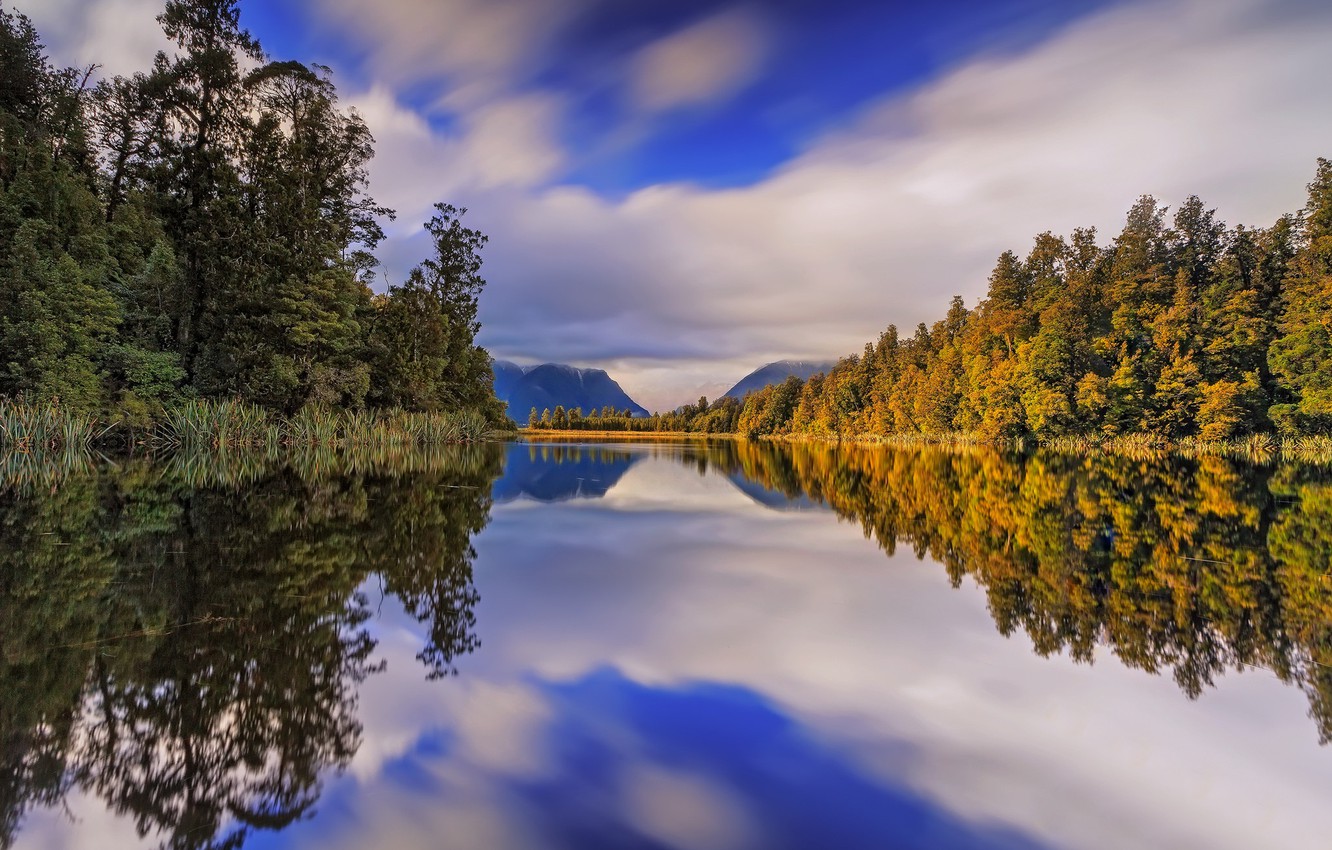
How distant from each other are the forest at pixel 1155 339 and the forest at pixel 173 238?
38.1 metres

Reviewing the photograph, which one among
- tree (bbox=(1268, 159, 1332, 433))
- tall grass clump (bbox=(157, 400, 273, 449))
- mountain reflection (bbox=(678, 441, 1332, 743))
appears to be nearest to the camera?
mountain reflection (bbox=(678, 441, 1332, 743))

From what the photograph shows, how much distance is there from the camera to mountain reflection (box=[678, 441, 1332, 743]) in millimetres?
3725

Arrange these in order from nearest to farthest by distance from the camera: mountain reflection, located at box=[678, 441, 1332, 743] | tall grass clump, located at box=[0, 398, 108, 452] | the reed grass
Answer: mountain reflection, located at box=[678, 441, 1332, 743]
tall grass clump, located at box=[0, 398, 108, 452]
the reed grass

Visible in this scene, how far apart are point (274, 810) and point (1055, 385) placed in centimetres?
4130

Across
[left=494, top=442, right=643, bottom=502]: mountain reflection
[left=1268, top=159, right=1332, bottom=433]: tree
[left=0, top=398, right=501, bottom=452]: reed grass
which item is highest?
[left=1268, top=159, right=1332, bottom=433]: tree

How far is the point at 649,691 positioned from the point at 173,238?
26.1 metres

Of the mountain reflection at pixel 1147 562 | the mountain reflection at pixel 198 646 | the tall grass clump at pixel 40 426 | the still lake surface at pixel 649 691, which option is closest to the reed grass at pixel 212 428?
the tall grass clump at pixel 40 426

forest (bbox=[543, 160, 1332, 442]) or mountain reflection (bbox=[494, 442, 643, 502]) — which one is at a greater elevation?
forest (bbox=[543, 160, 1332, 442])

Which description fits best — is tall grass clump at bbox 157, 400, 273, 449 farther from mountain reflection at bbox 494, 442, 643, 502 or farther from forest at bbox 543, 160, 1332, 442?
forest at bbox 543, 160, 1332, 442

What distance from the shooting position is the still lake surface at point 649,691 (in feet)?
6.69

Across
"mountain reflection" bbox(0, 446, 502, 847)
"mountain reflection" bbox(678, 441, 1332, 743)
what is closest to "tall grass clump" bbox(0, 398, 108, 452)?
"mountain reflection" bbox(0, 446, 502, 847)

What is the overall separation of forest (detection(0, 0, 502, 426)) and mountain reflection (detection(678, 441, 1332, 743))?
18.5m

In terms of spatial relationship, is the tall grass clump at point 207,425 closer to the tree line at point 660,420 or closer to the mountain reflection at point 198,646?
the mountain reflection at point 198,646

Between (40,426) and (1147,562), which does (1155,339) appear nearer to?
(1147,562)
